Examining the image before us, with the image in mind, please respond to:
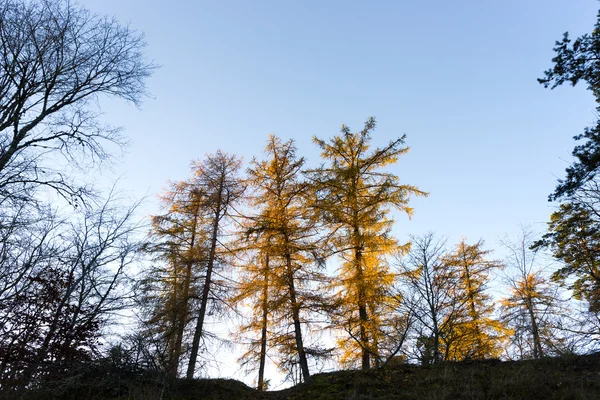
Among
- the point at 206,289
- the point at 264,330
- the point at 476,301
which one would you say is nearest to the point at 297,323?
the point at 264,330

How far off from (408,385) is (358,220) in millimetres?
6705

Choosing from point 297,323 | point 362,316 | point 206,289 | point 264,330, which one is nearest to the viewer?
point 362,316

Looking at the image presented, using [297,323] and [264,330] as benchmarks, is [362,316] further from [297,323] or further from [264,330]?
[264,330]

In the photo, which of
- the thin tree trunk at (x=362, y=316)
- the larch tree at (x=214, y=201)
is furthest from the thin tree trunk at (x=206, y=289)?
the thin tree trunk at (x=362, y=316)

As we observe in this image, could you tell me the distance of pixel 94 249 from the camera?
11.6 m

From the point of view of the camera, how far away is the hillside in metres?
6.12

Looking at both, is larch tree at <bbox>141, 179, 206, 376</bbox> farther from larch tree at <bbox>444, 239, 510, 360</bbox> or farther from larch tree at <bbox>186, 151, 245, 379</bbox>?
larch tree at <bbox>444, 239, 510, 360</bbox>

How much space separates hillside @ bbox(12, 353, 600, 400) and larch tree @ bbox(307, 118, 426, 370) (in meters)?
3.37

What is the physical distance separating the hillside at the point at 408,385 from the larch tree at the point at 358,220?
3.37 m

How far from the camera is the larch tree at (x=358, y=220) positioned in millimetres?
12055

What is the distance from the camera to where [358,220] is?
1321cm

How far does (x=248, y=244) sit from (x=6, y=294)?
25.8 feet

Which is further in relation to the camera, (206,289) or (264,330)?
(264,330)

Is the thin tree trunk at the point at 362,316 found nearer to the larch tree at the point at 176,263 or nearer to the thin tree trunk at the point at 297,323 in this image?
the thin tree trunk at the point at 297,323
